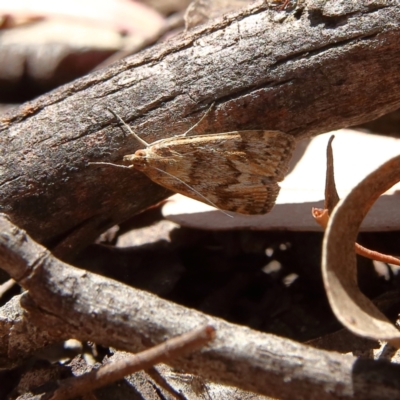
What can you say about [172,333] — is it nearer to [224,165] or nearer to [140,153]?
[140,153]

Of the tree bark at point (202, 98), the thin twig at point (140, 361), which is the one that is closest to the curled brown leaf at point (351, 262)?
the thin twig at point (140, 361)

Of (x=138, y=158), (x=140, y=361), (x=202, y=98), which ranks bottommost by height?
(x=140, y=361)

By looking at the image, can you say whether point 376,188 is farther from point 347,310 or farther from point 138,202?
point 138,202

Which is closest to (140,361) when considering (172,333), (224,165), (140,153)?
(172,333)

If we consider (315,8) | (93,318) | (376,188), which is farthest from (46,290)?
(315,8)

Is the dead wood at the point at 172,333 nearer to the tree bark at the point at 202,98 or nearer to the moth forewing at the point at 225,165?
the tree bark at the point at 202,98

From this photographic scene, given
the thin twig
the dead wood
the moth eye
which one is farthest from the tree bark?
the thin twig

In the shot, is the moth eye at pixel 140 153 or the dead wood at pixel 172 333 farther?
the moth eye at pixel 140 153

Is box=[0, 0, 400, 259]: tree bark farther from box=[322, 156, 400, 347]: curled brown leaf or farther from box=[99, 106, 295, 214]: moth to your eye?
box=[322, 156, 400, 347]: curled brown leaf
